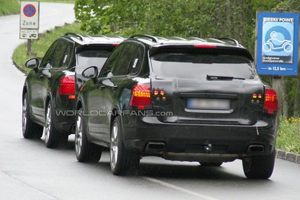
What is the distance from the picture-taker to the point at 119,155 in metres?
12.4

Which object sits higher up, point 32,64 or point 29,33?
point 32,64

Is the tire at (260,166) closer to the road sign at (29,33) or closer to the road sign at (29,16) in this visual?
the road sign at (29,16)

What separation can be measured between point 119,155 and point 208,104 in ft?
4.12

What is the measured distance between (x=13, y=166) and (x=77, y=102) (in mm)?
1717

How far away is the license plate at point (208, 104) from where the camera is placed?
1205 centimetres

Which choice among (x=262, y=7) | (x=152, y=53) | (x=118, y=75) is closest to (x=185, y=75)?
(x=152, y=53)

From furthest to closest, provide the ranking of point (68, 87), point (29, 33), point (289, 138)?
point (29, 33) → point (289, 138) → point (68, 87)

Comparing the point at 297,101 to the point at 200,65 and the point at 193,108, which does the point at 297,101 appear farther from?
the point at 193,108

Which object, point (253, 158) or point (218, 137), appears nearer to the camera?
point (218, 137)

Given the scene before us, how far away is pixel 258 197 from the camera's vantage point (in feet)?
36.7

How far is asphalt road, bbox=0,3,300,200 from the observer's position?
1107cm

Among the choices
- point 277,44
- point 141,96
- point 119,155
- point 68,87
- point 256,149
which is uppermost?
point 277,44

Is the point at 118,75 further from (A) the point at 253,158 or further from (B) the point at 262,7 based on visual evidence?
(B) the point at 262,7

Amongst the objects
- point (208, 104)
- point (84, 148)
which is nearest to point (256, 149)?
point (208, 104)
